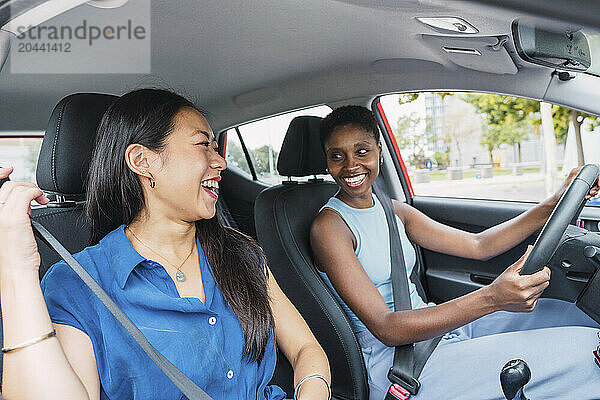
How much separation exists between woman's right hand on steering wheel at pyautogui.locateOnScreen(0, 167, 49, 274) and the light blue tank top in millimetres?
1155

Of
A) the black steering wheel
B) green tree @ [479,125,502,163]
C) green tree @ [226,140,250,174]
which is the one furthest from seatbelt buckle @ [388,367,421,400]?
green tree @ [226,140,250,174]

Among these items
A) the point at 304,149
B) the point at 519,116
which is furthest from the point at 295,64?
the point at 519,116

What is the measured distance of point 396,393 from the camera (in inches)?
71.6

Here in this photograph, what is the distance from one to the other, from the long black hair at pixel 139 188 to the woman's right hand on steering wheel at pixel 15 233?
42 centimetres

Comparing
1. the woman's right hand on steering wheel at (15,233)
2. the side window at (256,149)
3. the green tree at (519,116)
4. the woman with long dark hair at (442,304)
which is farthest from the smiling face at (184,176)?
the side window at (256,149)

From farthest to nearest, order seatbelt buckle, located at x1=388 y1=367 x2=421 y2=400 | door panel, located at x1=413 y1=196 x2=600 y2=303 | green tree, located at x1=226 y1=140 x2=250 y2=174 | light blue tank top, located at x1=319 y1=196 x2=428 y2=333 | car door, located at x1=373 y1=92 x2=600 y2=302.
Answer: green tree, located at x1=226 y1=140 x2=250 y2=174 → door panel, located at x1=413 y1=196 x2=600 y2=303 → car door, located at x1=373 y1=92 x2=600 y2=302 → light blue tank top, located at x1=319 y1=196 x2=428 y2=333 → seatbelt buckle, located at x1=388 y1=367 x2=421 y2=400

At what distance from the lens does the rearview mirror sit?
2.46 feet

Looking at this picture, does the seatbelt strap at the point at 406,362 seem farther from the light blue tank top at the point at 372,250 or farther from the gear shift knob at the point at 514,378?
the gear shift knob at the point at 514,378

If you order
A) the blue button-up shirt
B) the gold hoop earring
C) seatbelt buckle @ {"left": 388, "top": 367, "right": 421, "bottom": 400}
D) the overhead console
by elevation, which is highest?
the overhead console

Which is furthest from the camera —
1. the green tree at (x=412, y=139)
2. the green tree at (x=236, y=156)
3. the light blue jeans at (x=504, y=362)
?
the green tree at (x=236, y=156)

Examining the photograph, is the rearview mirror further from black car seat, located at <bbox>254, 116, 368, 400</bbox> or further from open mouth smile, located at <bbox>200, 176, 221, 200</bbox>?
black car seat, located at <bbox>254, 116, 368, 400</bbox>

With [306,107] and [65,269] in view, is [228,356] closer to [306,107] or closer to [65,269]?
[65,269]

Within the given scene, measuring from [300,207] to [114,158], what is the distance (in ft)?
3.00

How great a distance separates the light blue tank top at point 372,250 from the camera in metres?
2.12
